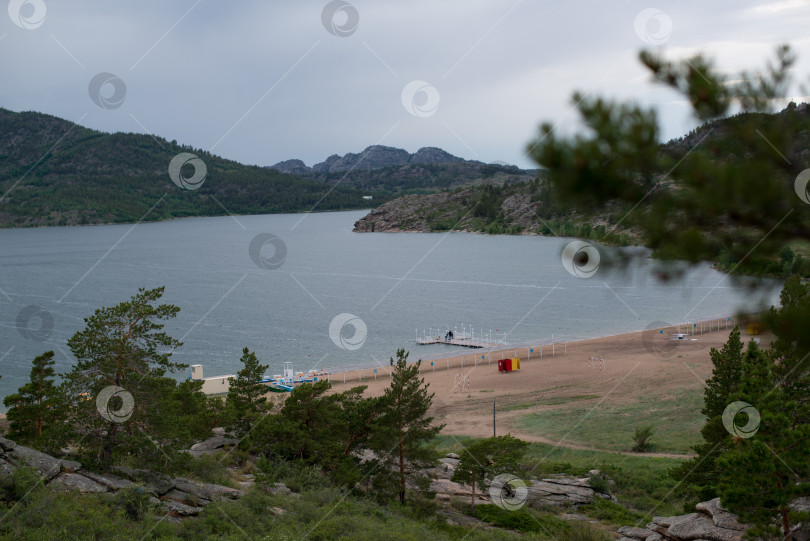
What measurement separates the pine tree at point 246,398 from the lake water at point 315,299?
12.5m

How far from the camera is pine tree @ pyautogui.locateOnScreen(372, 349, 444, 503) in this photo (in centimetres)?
1575

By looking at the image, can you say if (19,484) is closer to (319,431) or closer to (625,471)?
(319,431)

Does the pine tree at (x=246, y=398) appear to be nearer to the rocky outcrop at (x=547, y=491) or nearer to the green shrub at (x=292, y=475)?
the green shrub at (x=292, y=475)

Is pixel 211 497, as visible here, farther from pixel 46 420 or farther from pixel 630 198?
pixel 630 198

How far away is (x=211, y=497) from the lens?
1267 cm

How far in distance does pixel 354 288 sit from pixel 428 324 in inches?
771

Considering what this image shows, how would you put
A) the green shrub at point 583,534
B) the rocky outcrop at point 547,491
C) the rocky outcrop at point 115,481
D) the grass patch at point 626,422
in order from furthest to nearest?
the grass patch at point 626,422
the rocky outcrop at point 547,491
the green shrub at point 583,534
the rocky outcrop at point 115,481

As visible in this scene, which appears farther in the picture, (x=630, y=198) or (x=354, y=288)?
(x=354, y=288)

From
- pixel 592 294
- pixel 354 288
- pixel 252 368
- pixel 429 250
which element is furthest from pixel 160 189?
pixel 252 368

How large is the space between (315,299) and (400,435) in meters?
51.7

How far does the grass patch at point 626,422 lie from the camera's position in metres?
24.2

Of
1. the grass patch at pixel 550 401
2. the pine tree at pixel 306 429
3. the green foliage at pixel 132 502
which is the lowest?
the green foliage at pixel 132 502

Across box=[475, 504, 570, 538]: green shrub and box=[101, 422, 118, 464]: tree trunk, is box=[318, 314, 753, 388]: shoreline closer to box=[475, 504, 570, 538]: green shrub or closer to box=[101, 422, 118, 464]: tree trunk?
box=[475, 504, 570, 538]: green shrub

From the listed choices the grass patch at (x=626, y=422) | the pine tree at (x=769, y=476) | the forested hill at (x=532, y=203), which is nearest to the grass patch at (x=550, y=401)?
the grass patch at (x=626, y=422)
